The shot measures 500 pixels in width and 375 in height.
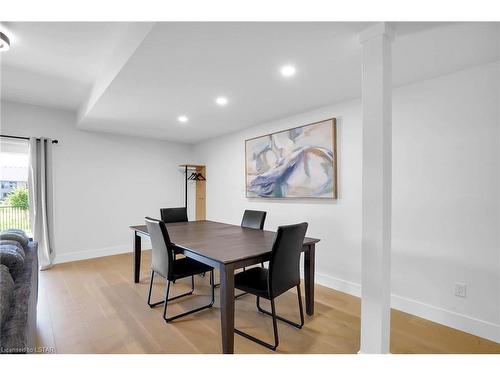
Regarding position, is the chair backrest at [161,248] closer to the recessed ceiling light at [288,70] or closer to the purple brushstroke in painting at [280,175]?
the recessed ceiling light at [288,70]

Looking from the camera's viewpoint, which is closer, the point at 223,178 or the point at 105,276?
the point at 105,276

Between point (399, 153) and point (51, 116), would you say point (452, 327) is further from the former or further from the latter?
point (51, 116)

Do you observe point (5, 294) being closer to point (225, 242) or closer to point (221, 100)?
point (225, 242)

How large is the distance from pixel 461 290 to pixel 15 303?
9.83 ft

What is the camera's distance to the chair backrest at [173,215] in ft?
12.2

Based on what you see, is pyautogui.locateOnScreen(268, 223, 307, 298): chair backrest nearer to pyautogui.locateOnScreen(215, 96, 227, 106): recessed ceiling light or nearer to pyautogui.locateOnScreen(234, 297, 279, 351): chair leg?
pyautogui.locateOnScreen(234, 297, 279, 351): chair leg

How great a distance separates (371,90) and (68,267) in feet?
14.7

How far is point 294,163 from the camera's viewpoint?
3406mm

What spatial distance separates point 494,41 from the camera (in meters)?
1.76

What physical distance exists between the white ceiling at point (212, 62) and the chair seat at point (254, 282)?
67.7 inches

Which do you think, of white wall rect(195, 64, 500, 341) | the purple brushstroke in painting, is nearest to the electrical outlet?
white wall rect(195, 64, 500, 341)

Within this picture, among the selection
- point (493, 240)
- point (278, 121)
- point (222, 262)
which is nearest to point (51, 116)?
point (278, 121)

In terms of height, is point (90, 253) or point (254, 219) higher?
point (254, 219)

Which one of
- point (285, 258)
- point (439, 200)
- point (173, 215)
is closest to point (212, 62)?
point (285, 258)
